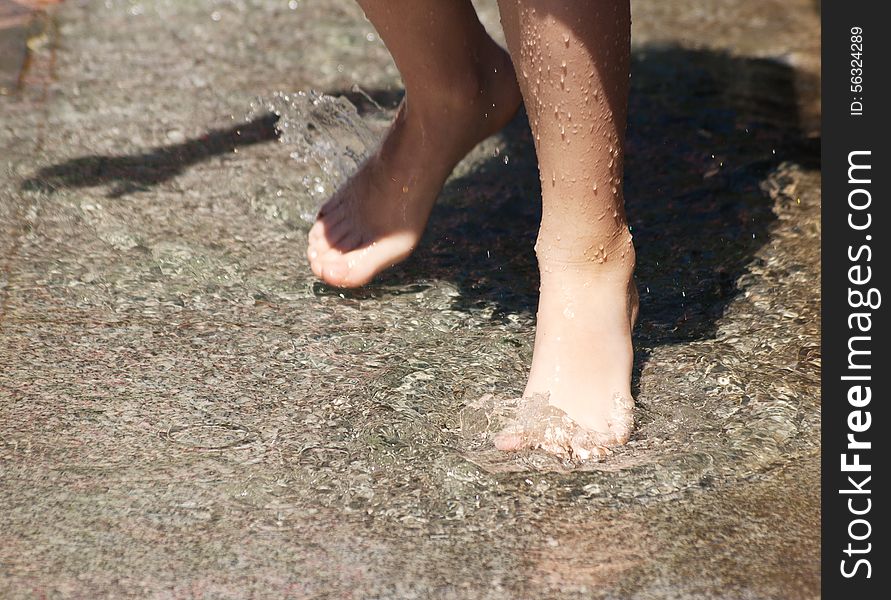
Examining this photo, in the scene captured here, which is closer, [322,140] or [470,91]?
[470,91]

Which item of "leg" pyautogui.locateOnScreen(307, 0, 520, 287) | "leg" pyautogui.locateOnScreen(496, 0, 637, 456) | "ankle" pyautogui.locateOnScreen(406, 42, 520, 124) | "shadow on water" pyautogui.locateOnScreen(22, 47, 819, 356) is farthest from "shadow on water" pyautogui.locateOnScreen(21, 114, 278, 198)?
"leg" pyautogui.locateOnScreen(496, 0, 637, 456)

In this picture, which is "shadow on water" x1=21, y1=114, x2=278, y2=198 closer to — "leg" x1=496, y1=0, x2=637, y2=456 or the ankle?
the ankle

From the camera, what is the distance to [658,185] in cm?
231

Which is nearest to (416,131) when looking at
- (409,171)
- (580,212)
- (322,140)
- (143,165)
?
(409,171)

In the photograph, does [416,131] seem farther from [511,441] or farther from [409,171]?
[511,441]

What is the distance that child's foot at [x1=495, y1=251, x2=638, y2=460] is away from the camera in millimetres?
1580

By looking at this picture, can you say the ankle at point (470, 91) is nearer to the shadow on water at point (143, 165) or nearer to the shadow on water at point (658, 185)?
the shadow on water at point (658, 185)

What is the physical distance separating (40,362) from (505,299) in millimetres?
746

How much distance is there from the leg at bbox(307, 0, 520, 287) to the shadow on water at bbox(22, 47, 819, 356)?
2.7 inches

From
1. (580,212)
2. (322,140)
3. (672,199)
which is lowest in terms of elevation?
(580,212)

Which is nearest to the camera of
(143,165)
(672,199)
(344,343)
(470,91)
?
(344,343)

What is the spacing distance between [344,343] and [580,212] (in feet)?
1.52

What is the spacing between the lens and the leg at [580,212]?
1485 mm
